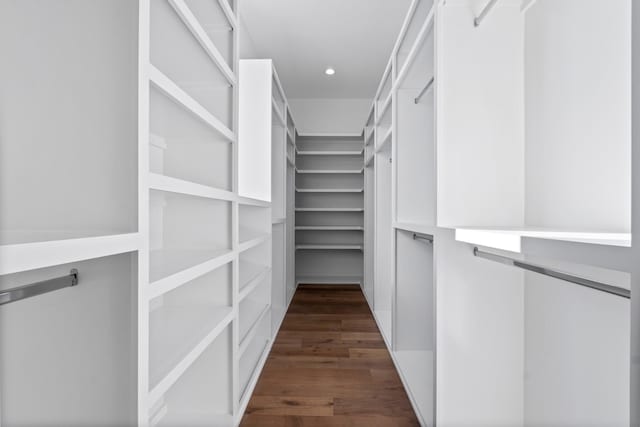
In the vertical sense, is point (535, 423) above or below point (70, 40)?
below

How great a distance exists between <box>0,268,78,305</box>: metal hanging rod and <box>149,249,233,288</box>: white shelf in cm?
17

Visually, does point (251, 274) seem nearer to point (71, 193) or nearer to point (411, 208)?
point (411, 208)

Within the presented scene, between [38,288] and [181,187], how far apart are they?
1.49 feet

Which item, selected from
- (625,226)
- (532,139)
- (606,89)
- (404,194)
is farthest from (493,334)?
(404,194)

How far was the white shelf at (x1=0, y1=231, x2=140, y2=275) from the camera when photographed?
1.72 feet

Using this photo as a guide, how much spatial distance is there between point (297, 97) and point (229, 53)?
11.7ft

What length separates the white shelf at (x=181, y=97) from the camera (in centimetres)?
93

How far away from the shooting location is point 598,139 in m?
1.10

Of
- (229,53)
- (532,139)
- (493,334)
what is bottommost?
(493,334)

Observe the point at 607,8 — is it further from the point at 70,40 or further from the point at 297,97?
the point at 297,97

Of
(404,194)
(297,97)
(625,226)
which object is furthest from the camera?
(297,97)

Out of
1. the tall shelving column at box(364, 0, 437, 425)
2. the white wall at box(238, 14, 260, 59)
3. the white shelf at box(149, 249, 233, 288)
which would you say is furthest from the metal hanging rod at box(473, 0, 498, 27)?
the white wall at box(238, 14, 260, 59)

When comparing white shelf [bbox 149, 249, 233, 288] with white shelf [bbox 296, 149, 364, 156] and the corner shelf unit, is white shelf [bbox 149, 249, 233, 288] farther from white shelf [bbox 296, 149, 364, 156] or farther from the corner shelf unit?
the corner shelf unit

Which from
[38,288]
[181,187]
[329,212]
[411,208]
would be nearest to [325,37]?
[411,208]
